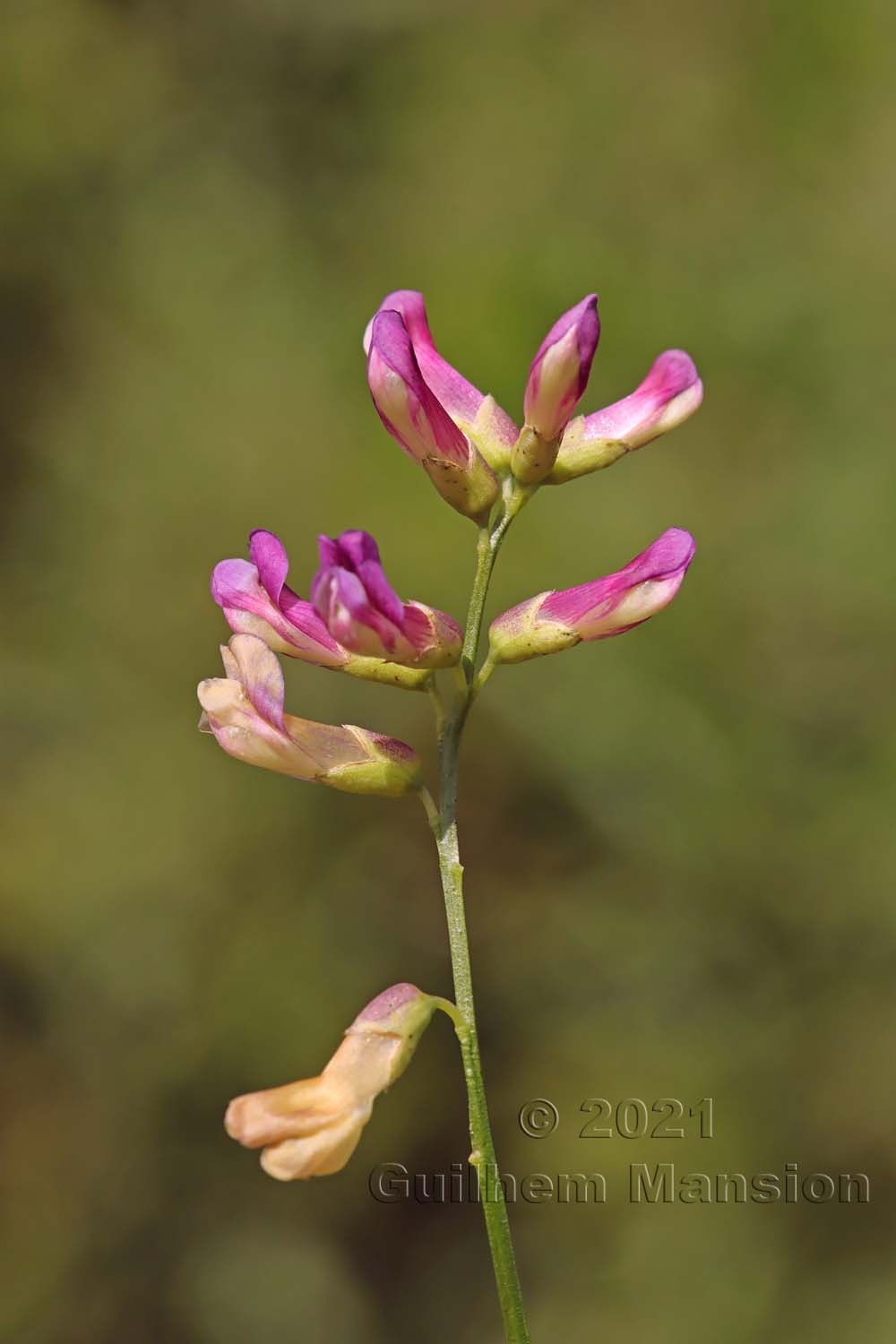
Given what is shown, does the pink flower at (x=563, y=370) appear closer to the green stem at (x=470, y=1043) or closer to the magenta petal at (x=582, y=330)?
the magenta petal at (x=582, y=330)

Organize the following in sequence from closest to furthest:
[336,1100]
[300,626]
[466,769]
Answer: [336,1100] < [300,626] < [466,769]

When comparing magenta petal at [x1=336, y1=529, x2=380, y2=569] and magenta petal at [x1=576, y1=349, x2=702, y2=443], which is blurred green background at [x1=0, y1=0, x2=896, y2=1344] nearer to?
magenta petal at [x1=576, y1=349, x2=702, y2=443]

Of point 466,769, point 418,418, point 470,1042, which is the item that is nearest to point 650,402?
point 418,418

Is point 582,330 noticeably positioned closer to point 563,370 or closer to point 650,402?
point 563,370

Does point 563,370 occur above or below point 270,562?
above

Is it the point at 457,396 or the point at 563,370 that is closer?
the point at 563,370

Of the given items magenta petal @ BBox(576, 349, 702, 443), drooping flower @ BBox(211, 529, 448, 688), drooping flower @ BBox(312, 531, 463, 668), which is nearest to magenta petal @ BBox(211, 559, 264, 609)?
drooping flower @ BBox(211, 529, 448, 688)
